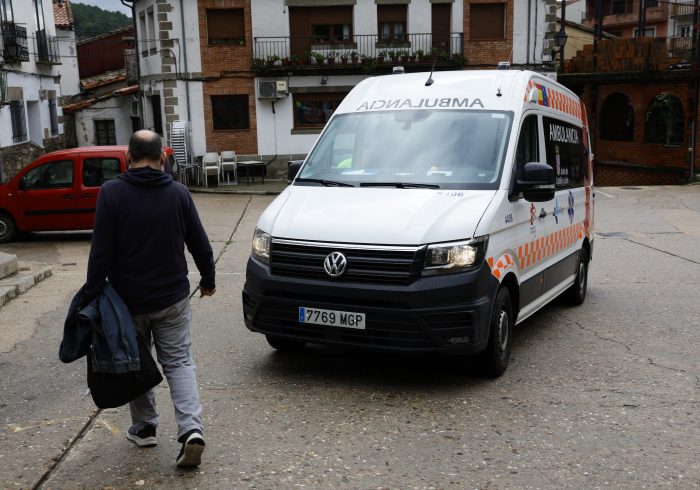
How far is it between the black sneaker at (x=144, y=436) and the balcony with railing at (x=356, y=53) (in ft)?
73.1

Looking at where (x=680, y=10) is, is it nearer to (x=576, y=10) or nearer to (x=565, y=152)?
(x=576, y=10)

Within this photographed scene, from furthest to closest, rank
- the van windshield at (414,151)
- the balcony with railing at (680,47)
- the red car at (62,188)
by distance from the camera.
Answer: the balcony with railing at (680,47)
the red car at (62,188)
the van windshield at (414,151)

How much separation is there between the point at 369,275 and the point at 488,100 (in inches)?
83.5

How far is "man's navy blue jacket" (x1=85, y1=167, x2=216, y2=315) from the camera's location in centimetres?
397

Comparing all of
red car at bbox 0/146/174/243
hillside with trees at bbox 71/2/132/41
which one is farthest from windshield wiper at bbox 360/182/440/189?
hillside with trees at bbox 71/2/132/41

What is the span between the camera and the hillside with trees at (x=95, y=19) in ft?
149

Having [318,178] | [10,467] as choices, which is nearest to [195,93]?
[318,178]

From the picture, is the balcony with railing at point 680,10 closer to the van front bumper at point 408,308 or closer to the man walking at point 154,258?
the van front bumper at point 408,308

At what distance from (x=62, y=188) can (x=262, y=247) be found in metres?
8.69

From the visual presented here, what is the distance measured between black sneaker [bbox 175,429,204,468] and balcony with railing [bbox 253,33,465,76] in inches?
890

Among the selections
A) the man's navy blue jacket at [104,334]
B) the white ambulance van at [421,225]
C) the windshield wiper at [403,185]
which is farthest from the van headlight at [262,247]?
the man's navy blue jacket at [104,334]

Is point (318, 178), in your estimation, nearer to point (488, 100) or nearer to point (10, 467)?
point (488, 100)

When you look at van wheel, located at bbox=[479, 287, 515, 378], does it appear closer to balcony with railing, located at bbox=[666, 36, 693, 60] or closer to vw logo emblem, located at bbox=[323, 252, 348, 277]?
vw logo emblem, located at bbox=[323, 252, 348, 277]

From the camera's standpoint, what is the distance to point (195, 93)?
1019 inches
